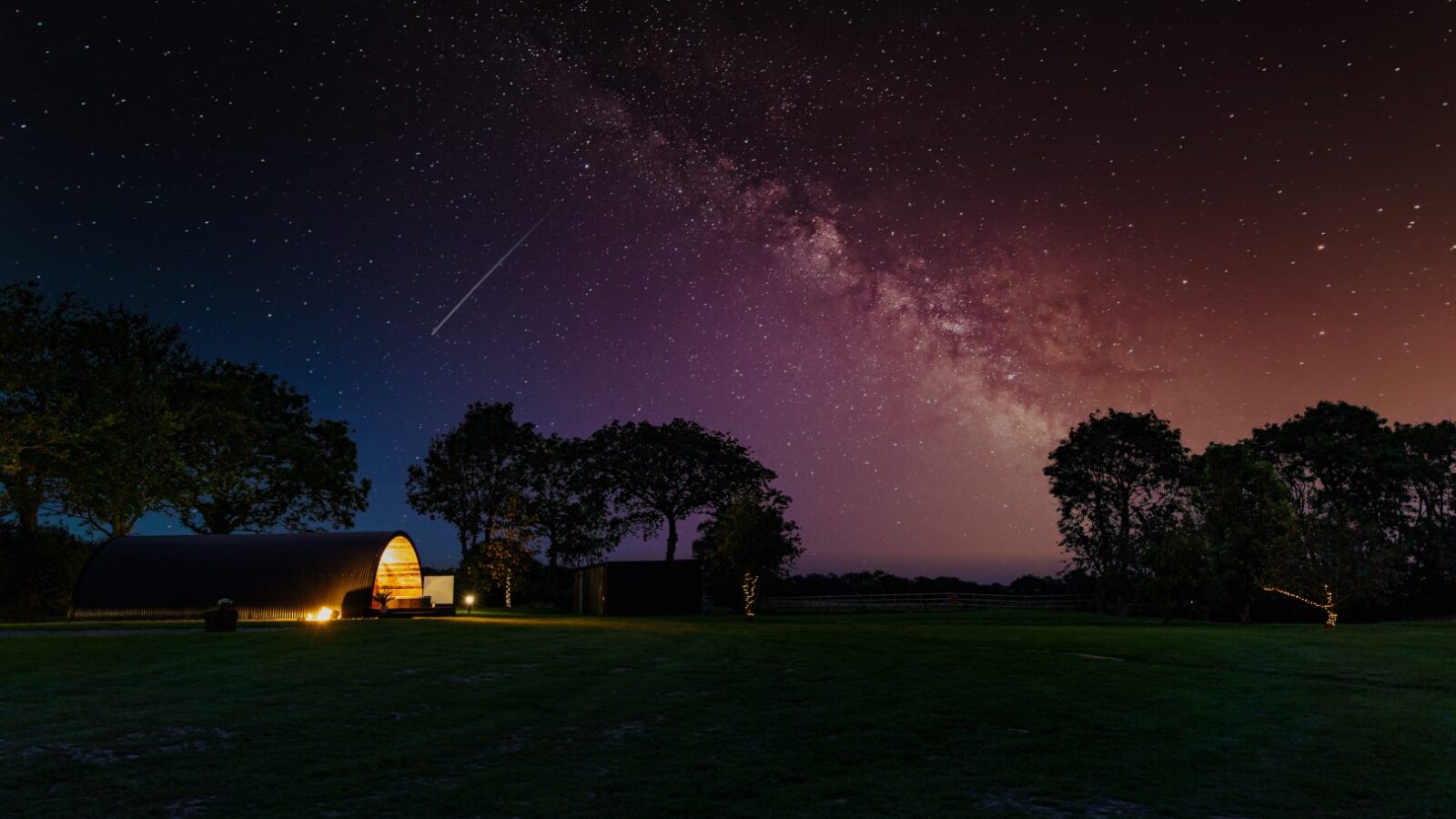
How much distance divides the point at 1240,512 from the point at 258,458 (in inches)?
2000

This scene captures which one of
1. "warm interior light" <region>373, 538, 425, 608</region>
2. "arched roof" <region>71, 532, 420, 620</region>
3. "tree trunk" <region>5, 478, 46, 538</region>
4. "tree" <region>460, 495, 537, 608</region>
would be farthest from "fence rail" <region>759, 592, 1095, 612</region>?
"tree trunk" <region>5, 478, 46, 538</region>

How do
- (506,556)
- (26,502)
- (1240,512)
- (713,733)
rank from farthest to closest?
1. (506,556)
2. (1240,512)
3. (26,502)
4. (713,733)

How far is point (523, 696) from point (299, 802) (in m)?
5.85

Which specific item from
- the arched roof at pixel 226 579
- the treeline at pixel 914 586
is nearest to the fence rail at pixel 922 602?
the treeline at pixel 914 586

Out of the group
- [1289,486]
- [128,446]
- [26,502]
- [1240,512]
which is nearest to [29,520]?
[26,502]

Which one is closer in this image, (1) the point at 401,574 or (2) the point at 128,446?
(2) the point at 128,446

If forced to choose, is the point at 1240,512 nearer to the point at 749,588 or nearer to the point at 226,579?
the point at 749,588

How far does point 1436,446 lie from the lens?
187 feet

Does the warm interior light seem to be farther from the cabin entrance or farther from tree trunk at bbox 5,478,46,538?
tree trunk at bbox 5,478,46,538

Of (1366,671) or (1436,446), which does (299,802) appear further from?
(1436,446)

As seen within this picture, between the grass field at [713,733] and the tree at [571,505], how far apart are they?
156ft

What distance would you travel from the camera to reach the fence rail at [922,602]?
56.2 metres

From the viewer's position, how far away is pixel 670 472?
219 ft

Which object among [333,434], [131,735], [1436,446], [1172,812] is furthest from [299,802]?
[1436,446]
